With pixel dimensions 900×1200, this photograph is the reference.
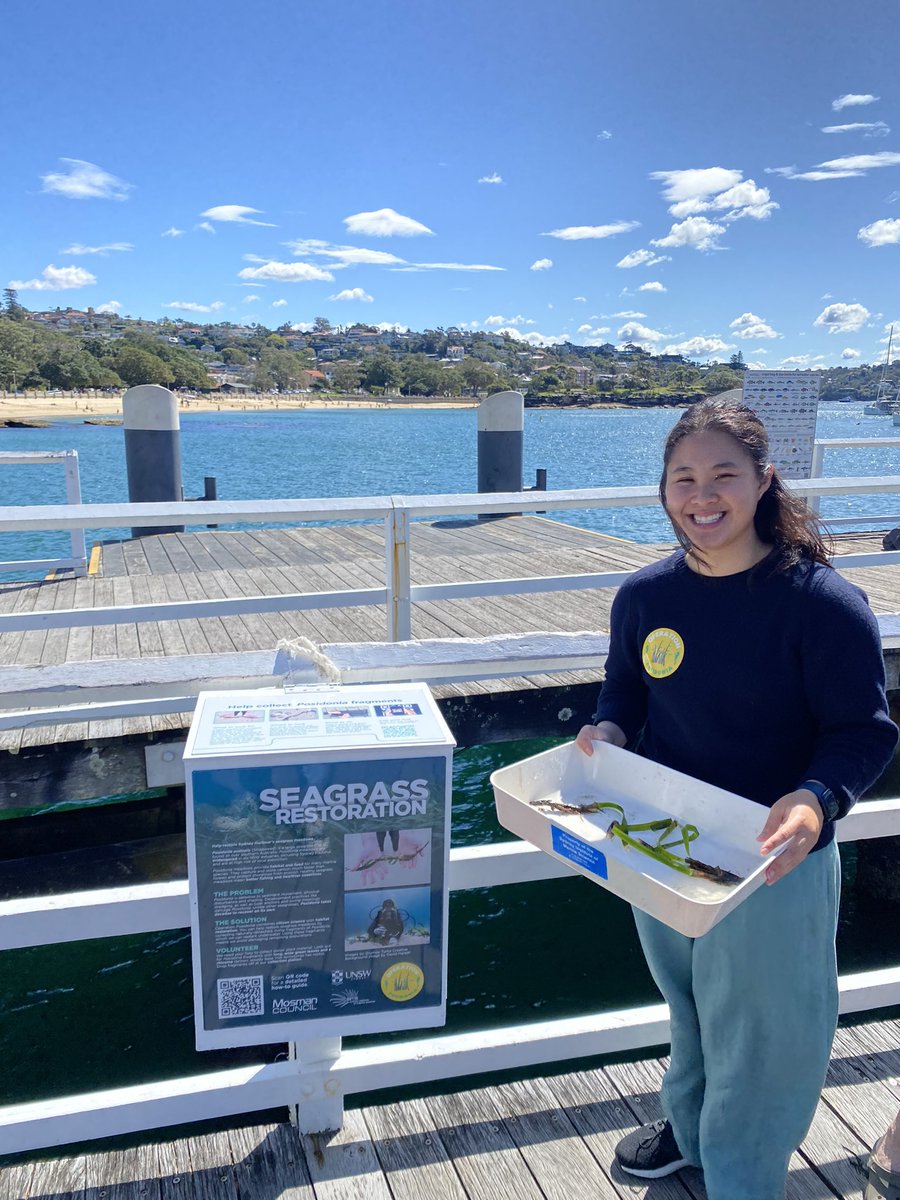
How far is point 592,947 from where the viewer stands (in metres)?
5.79

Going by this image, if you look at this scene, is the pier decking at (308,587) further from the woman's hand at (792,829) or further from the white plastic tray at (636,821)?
the woman's hand at (792,829)

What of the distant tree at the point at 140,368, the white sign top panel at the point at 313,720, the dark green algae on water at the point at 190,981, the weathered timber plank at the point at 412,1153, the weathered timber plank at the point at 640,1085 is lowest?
the dark green algae on water at the point at 190,981

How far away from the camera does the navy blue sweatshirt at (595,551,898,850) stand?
5.71 ft

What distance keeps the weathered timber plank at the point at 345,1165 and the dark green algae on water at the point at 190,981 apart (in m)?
1.80

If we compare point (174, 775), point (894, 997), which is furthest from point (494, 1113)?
point (174, 775)

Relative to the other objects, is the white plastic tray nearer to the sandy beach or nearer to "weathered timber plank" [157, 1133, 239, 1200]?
"weathered timber plank" [157, 1133, 239, 1200]

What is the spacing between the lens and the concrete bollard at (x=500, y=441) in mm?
12375

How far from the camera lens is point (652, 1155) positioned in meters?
2.26

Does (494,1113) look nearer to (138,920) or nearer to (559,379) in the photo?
(138,920)

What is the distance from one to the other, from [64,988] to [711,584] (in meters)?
4.81

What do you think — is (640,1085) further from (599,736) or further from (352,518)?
(352,518)

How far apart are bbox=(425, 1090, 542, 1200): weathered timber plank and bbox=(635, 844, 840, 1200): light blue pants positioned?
1.62ft

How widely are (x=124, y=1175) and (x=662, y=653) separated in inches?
69.7

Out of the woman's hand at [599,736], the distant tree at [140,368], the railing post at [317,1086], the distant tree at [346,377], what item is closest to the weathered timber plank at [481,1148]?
Result: the railing post at [317,1086]
